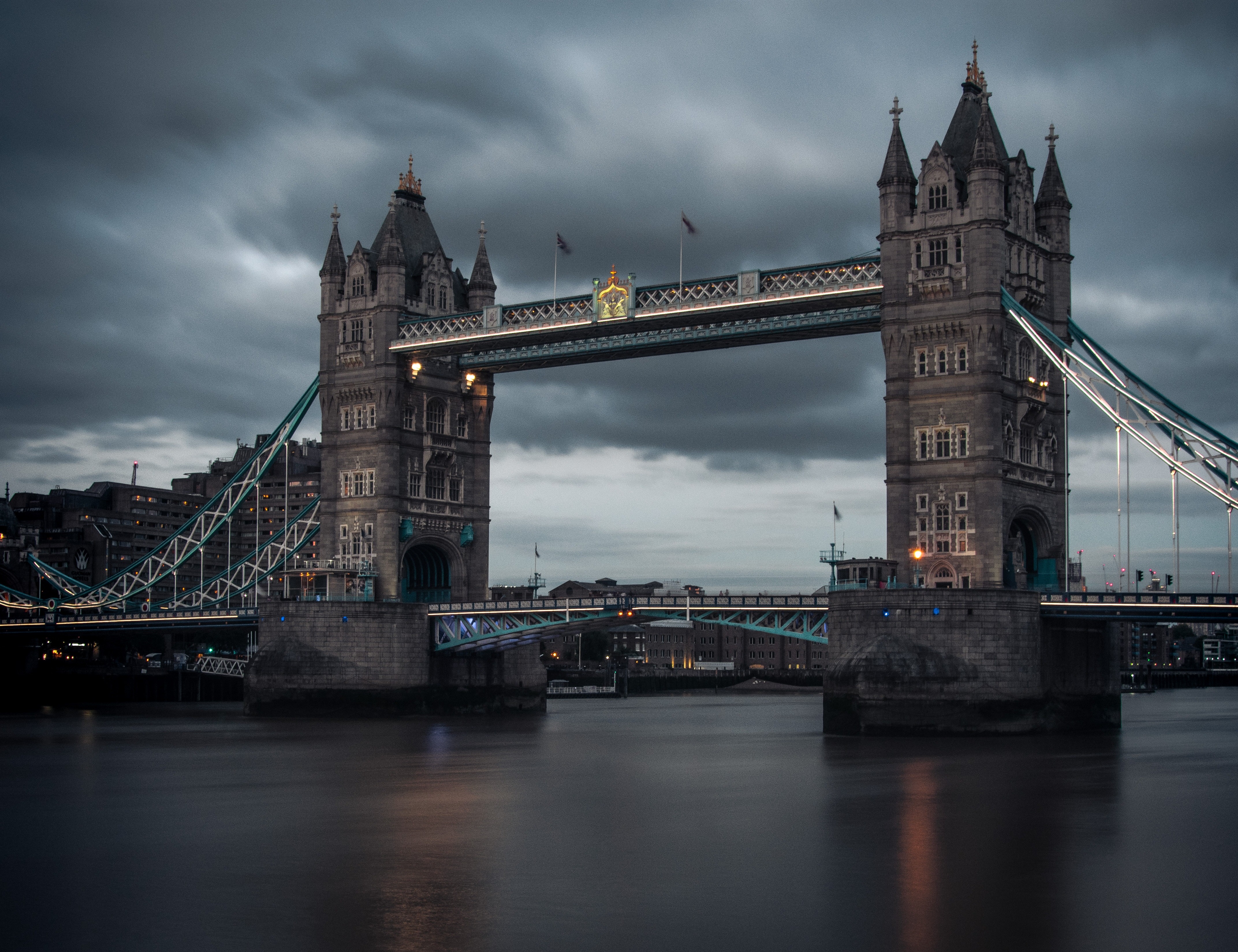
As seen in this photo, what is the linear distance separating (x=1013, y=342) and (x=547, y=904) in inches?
1778

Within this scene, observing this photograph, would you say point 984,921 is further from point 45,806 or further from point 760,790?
point 45,806

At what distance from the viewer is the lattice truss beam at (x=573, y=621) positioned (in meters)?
68.8

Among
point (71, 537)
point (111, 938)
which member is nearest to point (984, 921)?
point (111, 938)

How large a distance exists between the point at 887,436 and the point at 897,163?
12.3 metres

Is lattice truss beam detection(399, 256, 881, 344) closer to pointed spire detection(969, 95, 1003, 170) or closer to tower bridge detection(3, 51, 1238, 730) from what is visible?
tower bridge detection(3, 51, 1238, 730)

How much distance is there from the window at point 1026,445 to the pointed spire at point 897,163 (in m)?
12.3

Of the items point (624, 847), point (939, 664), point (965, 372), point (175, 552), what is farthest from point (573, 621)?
point (624, 847)

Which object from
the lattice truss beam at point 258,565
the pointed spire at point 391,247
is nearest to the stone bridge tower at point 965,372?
the pointed spire at point 391,247

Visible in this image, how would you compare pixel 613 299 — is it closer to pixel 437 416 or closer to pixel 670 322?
pixel 670 322

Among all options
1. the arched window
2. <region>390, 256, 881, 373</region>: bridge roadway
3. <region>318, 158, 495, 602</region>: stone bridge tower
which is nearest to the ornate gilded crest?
<region>390, 256, 881, 373</region>: bridge roadway

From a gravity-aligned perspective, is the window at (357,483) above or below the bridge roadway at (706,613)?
above

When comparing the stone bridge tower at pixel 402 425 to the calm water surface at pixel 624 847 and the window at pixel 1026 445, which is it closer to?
the calm water surface at pixel 624 847

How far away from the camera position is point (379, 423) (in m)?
83.8

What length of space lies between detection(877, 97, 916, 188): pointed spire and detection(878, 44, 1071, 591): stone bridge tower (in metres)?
0.07
